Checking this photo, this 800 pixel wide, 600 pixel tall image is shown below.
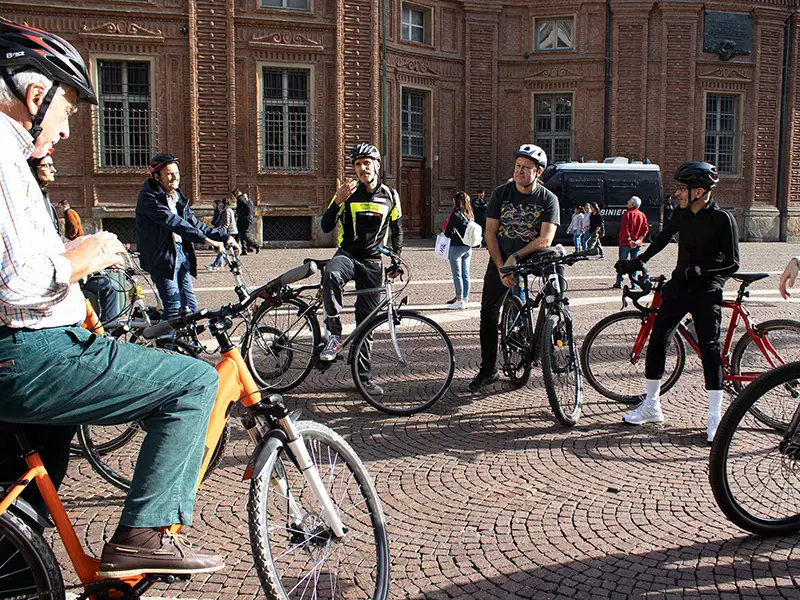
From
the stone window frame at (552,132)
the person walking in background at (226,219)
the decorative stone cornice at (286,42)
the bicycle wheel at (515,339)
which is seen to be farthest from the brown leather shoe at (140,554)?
the stone window frame at (552,132)

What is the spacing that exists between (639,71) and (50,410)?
95.4 feet

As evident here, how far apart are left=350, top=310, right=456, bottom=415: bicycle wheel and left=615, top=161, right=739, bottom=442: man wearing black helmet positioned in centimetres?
162

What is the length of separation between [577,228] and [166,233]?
17722 mm

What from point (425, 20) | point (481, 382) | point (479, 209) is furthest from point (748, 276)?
point (425, 20)

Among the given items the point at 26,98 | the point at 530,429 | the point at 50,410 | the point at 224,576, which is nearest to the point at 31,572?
the point at 50,410

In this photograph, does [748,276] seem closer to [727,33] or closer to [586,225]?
[586,225]

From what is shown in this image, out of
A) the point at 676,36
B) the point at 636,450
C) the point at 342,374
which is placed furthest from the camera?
the point at 676,36

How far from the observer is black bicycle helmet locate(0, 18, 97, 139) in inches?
91.4

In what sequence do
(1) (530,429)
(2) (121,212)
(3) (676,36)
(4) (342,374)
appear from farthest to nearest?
(3) (676,36)
(2) (121,212)
(4) (342,374)
(1) (530,429)

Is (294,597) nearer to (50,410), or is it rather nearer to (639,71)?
(50,410)

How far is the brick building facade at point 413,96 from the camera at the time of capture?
74.4ft

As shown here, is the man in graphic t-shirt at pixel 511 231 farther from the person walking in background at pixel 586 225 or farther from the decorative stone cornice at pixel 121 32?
the decorative stone cornice at pixel 121 32

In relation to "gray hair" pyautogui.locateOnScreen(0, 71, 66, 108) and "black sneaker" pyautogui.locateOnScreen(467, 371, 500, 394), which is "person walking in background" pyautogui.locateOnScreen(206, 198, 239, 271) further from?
"gray hair" pyautogui.locateOnScreen(0, 71, 66, 108)

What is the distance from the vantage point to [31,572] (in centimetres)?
242
